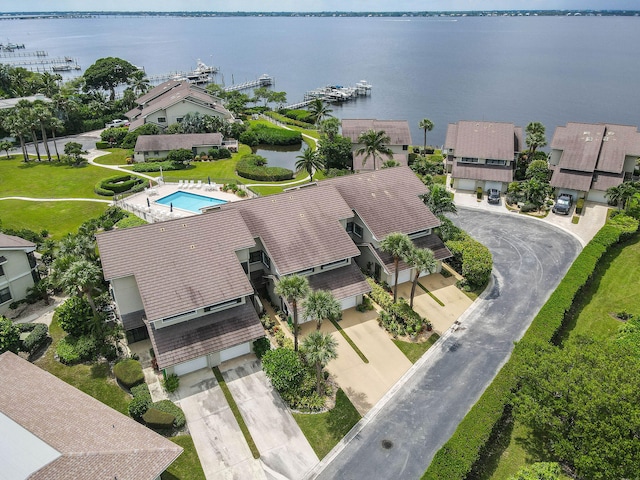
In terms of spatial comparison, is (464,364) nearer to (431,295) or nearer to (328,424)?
A: (431,295)

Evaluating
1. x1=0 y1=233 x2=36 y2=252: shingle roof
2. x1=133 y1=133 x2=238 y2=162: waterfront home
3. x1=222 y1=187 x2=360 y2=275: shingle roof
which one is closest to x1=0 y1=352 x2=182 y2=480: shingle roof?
x1=0 y1=233 x2=36 y2=252: shingle roof

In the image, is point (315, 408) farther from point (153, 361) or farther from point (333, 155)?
point (333, 155)

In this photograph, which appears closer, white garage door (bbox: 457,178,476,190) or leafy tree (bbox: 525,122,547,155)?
white garage door (bbox: 457,178,476,190)

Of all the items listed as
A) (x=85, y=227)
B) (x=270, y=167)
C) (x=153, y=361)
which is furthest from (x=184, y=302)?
(x=270, y=167)

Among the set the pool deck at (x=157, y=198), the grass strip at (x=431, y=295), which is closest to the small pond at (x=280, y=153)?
the pool deck at (x=157, y=198)

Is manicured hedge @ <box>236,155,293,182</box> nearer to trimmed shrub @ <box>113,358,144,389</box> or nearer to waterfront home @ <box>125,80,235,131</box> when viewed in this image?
waterfront home @ <box>125,80,235,131</box>

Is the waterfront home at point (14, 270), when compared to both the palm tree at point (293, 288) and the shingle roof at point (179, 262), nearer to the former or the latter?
the shingle roof at point (179, 262)

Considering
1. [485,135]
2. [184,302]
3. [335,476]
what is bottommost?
[335,476]
